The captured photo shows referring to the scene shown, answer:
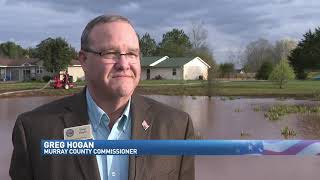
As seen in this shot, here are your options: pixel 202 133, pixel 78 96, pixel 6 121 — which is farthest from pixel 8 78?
pixel 78 96

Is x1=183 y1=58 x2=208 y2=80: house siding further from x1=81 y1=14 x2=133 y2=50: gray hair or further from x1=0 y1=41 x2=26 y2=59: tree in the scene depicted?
x1=81 y1=14 x2=133 y2=50: gray hair

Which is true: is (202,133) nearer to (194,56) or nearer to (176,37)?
(194,56)

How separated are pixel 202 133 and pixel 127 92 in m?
13.3

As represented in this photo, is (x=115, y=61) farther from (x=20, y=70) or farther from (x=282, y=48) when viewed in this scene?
(x=282, y=48)

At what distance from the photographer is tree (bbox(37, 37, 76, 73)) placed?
62062 mm

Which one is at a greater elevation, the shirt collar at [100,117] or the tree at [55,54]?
the tree at [55,54]

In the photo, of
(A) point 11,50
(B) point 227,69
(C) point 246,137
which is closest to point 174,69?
(B) point 227,69

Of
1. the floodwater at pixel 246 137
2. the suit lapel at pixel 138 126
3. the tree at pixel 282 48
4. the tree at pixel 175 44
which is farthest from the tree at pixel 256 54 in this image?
the suit lapel at pixel 138 126

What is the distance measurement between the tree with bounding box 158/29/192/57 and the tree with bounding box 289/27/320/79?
90.7ft

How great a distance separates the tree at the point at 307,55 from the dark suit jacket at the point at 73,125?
233 ft

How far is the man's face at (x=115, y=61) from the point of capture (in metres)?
2.54

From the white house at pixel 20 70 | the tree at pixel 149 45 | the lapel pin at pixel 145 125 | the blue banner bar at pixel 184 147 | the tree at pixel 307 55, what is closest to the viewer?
the blue banner bar at pixel 184 147

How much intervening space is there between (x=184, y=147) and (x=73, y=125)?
2.14ft

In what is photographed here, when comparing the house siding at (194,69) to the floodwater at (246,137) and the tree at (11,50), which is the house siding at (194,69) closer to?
the tree at (11,50)
